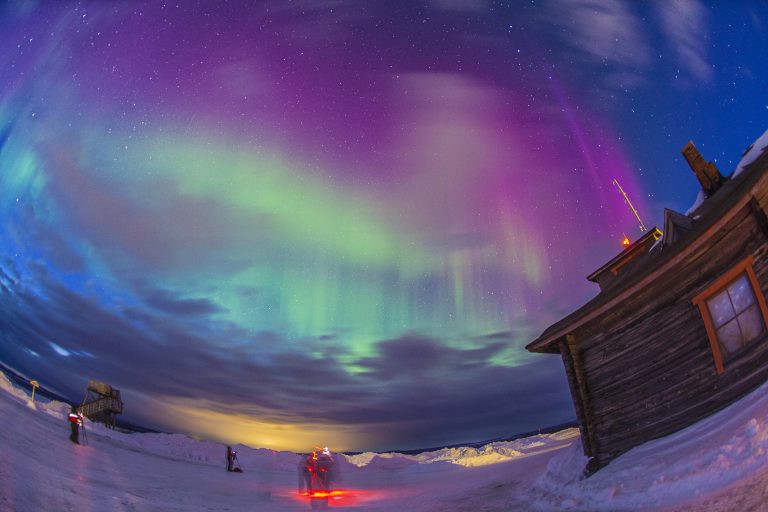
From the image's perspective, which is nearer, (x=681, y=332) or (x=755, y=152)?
(x=681, y=332)

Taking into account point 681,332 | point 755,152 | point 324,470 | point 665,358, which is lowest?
point 324,470

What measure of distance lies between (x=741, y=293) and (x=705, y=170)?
539 cm

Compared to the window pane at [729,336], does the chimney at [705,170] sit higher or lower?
higher

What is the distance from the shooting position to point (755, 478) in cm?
404

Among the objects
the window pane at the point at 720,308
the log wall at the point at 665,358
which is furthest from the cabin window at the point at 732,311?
the log wall at the point at 665,358

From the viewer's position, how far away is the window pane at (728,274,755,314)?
645cm

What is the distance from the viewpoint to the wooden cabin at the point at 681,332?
20.8 ft

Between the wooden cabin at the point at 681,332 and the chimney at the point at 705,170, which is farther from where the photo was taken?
the chimney at the point at 705,170

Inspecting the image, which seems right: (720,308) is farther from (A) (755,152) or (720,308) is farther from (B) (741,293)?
(A) (755,152)

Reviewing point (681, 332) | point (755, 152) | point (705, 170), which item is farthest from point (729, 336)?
point (705, 170)

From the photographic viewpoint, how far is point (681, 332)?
7.51 meters

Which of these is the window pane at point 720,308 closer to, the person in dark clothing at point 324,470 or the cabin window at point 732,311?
the cabin window at point 732,311

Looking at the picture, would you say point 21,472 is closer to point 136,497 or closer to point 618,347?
point 136,497

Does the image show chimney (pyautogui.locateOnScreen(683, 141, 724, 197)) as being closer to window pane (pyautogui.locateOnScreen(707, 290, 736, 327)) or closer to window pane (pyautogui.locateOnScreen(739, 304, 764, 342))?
window pane (pyautogui.locateOnScreen(707, 290, 736, 327))
